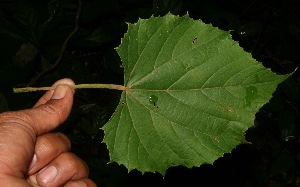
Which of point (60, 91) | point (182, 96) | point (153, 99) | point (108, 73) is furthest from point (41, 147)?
point (108, 73)

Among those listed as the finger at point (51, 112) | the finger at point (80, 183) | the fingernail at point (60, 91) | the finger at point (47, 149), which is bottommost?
the finger at point (80, 183)

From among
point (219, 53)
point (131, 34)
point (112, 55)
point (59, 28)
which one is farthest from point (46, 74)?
point (219, 53)

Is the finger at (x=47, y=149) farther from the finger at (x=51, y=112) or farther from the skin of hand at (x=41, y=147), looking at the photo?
the finger at (x=51, y=112)

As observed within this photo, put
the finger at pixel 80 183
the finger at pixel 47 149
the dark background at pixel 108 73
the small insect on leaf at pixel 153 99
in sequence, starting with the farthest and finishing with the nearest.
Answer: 1. the dark background at pixel 108 73
2. the finger at pixel 80 183
3. the finger at pixel 47 149
4. the small insect on leaf at pixel 153 99

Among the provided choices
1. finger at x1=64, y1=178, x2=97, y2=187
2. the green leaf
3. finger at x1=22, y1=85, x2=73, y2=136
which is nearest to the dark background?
finger at x1=64, y1=178, x2=97, y2=187

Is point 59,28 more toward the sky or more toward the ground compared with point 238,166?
more toward the sky

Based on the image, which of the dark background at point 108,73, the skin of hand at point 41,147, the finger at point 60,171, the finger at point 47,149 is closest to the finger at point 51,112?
the skin of hand at point 41,147

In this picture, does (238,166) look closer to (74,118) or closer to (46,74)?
(74,118)
